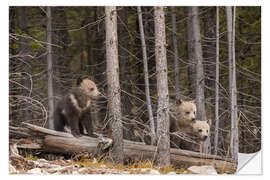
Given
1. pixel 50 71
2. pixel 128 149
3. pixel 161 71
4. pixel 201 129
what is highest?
pixel 50 71

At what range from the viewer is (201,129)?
6.36 m

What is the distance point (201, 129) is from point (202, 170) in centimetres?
96

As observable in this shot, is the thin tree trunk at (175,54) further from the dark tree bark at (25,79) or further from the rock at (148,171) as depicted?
the dark tree bark at (25,79)

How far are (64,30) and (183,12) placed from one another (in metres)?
2.35

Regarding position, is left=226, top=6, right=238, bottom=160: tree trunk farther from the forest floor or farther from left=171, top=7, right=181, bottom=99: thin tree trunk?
left=171, top=7, right=181, bottom=99: thin tree trunk

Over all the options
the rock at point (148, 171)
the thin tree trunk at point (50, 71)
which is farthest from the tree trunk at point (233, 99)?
the thin tree trunk at point (50, 71)

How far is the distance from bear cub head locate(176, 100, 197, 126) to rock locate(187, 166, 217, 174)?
991 mm

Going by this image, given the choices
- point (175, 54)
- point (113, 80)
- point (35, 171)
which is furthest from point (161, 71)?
point (35, 171)

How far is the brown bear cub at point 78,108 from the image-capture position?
19.8ft

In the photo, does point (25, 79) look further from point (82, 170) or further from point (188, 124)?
point (188, 124)

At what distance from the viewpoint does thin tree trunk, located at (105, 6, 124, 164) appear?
18.2 ft

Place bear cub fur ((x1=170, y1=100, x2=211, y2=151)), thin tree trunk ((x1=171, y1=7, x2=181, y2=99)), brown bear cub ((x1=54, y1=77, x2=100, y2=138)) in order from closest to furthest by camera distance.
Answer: brown bear cub ((x1=54, y1=77, x2=100, y2=138))
bear cub fur ((x1=170, y1=100, x2=211, y2=151))
thin tree trunk ((x1=171, y1=7, x2=181, y2=99))

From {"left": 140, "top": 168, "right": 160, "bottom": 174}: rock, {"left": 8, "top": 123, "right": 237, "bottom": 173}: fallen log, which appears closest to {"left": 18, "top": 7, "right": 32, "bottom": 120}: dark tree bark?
{"left": 8, "top": 123, "right": 237, "bottom": 173}: fallen log
